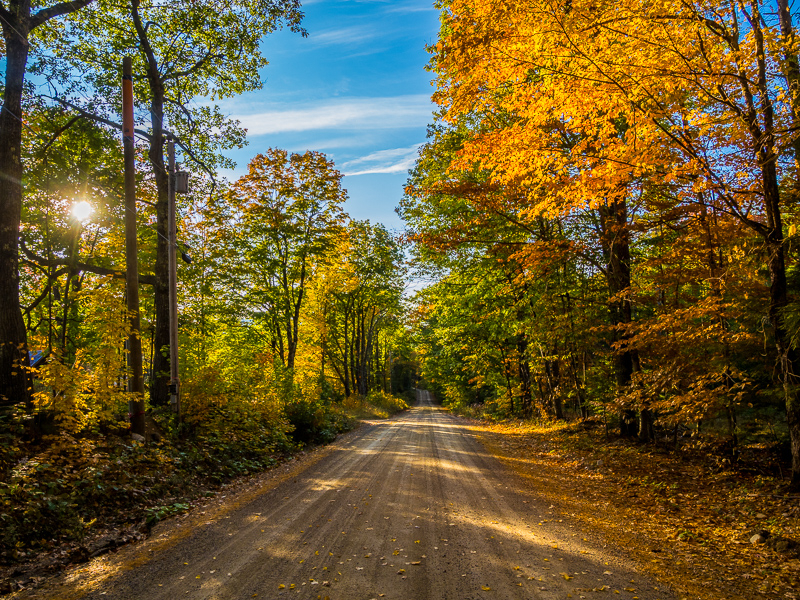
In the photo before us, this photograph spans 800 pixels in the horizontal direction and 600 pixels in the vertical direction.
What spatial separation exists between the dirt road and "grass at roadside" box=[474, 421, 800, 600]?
0.50m

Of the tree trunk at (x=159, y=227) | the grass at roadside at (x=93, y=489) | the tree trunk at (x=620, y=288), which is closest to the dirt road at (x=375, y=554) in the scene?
the grass at roadside at (x=93, y=489)

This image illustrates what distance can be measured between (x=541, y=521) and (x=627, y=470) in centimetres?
398

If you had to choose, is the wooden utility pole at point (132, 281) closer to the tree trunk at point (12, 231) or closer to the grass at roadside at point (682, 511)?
the tree trunk at point (12, 231)

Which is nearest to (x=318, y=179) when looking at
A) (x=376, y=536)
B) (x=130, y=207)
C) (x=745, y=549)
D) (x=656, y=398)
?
(x=130, y=207)

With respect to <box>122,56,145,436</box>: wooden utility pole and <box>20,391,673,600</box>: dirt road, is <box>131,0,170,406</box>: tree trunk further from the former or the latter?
<box>20,391,673,600</box>: dirt road

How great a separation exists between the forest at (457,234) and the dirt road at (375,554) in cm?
140

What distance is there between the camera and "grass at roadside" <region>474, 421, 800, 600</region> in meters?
4.11

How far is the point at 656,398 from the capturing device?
952cm

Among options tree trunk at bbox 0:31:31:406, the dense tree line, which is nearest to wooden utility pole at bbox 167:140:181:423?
tree trunk at bbox 0:31:31:406

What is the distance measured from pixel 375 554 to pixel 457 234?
9524mm

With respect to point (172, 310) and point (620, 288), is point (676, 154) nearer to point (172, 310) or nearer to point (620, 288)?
point (620, 288)

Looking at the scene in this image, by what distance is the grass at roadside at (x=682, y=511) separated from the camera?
4.11m

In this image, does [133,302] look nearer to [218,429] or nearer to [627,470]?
[218,429]

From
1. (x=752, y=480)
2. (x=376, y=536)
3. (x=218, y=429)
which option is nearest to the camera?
(x=376, y=536)
